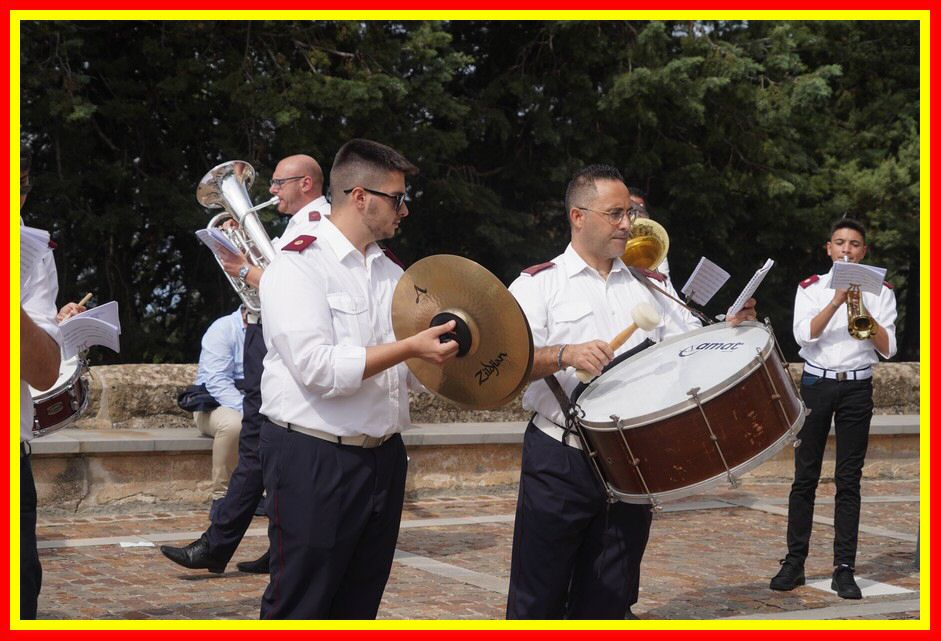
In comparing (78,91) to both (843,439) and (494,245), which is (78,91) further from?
(843,439)

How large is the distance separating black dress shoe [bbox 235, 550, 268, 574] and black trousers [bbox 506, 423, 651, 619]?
264 cm

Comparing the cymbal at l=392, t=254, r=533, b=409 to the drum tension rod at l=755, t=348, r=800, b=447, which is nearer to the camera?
the cymbal at l=392, t=254, r=533, b=409

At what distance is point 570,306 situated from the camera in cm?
444

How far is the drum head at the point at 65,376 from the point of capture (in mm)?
5223

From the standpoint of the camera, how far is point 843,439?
6.98 metres

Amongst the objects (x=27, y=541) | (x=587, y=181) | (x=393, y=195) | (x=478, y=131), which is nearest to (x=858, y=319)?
(x=587, y=181)

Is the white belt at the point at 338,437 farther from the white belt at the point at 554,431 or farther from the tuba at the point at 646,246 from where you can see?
the tuba at the point at 646,246

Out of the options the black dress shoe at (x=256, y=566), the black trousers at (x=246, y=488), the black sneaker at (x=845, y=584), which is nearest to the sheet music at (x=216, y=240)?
the black trousers at (x=246, y=488)

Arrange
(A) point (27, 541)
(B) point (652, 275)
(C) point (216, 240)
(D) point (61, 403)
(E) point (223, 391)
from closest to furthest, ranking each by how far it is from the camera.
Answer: (A) point (27, 541)
(B) point (652, 275)
(D) point (61, 403)
(C) point (216, 240)
(E) point (223, 391)

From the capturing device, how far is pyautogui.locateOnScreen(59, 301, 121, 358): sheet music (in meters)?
4.57

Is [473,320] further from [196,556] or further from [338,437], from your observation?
[196,556]

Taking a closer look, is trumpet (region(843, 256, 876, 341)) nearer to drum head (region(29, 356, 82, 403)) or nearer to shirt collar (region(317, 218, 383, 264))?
shirt collar (region(317, 218, 383, 264))

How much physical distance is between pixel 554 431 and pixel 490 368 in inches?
30.7

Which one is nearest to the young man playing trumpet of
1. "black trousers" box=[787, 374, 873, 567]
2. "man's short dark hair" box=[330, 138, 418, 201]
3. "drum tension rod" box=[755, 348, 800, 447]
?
"black trousers" box=[787, 374, 873, 567]
